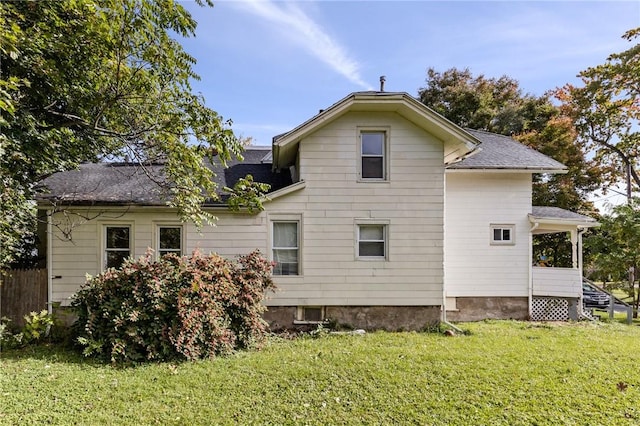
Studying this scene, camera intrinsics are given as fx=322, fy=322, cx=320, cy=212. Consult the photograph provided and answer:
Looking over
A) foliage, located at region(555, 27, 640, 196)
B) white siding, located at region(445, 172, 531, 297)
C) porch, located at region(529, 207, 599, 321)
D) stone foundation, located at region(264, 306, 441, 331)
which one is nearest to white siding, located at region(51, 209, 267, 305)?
stone foundation, located at region(264, 306, 441, 331)

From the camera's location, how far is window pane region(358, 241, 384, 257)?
8.79 meters

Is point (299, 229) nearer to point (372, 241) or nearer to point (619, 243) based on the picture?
point (372, 241)

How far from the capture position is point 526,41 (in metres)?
9.91

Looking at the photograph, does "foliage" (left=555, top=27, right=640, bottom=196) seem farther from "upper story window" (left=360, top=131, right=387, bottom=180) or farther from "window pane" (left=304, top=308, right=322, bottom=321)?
"window pane" (left=304, top=308, right=322, bottom=321)

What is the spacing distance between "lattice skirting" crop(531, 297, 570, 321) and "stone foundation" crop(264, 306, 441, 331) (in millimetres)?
4341

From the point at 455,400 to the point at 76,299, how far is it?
23.7 ft

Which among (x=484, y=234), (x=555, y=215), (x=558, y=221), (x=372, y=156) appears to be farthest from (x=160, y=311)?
(x=555, y=215)

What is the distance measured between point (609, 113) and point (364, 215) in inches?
790

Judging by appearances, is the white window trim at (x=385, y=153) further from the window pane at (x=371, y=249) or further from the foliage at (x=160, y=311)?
the foliage at (x=160, y=311)

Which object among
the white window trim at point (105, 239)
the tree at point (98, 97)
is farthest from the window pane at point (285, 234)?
the white window trim at point (105, 239)

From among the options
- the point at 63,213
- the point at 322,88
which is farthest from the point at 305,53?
the point at 63,213

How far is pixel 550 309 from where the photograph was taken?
34.6 ft

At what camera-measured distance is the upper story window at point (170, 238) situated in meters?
8.81

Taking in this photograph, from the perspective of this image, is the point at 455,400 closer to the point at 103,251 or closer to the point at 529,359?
the point at 529,359
